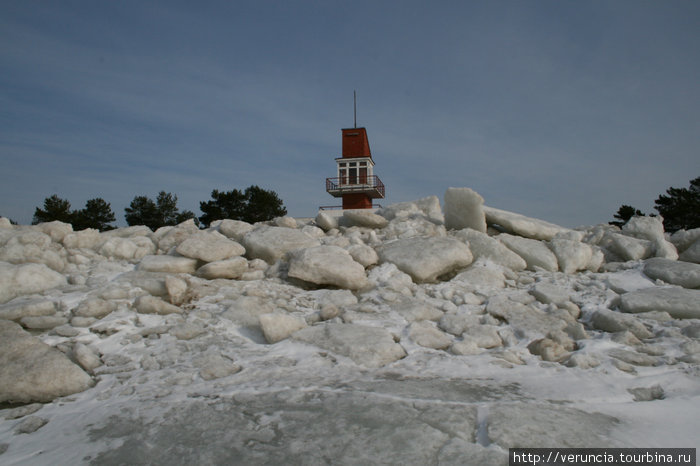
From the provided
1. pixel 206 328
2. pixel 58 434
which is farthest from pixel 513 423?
pixel 206 328

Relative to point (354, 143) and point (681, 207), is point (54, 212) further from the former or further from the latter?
point (681, 207)

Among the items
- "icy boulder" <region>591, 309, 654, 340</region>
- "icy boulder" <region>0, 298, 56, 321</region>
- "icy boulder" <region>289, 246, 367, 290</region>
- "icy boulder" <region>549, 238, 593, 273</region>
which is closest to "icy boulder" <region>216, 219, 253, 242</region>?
"icy boulder" <region>289, 246, 367, 290</region>

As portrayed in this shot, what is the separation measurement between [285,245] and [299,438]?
4624mm

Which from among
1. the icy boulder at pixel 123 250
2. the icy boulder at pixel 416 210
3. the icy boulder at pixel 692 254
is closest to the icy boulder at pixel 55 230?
the icy boulder at pixel 123 250

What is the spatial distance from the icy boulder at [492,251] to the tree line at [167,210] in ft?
98.4

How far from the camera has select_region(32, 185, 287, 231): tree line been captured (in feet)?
104

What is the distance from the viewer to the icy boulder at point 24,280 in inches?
191

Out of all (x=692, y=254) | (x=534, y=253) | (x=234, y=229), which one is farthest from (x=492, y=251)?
(x=234, y=229)

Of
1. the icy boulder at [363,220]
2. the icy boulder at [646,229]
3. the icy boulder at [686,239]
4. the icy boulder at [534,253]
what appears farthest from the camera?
the icy boulder at [363,220]

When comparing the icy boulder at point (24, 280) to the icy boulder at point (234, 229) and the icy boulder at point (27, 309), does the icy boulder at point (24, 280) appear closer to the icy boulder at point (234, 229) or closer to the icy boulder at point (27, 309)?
the icy boulder at point (27, 309)

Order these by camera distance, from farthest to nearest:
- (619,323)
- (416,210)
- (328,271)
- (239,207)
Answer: (239,207) < (416,210) < (328,271) < (619,323)

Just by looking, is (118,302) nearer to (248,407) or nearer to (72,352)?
(72,352)

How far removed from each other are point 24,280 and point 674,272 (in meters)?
8.68

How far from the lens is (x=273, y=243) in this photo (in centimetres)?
671
